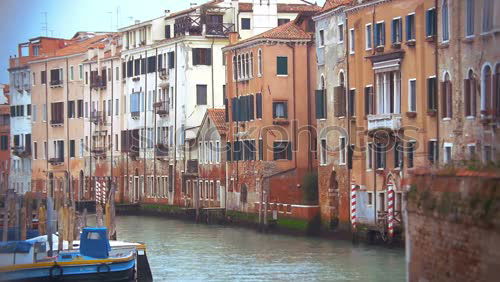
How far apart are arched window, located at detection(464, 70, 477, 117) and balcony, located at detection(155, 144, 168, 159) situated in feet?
94.6

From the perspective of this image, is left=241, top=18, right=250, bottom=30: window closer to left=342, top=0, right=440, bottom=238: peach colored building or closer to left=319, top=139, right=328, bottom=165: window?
left=319, top=139, right=328, bottom=165: window

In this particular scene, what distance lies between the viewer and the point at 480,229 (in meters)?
17.3

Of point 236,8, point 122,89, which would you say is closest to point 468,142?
point 236,8

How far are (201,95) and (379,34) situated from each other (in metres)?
20.6

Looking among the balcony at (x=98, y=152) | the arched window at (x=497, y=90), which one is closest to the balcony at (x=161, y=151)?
the balcony at (x=98, y=152)

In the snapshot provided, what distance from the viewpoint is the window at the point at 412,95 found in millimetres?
36156

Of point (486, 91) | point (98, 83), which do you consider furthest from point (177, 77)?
point (486, 91)

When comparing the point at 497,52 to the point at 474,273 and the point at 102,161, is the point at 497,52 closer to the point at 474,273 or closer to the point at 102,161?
the point at 474,273

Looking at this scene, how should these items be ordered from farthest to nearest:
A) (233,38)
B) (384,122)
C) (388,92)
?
1. (233,38)
2. (388,92)
3. (384,122)

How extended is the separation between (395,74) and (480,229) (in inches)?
796

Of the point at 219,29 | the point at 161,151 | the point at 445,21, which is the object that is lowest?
the point at 161,151

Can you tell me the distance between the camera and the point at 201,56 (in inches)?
2277

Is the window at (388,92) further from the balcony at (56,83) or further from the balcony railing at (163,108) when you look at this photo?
the balcony at (56,83)

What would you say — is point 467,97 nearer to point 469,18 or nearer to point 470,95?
point 470,95
